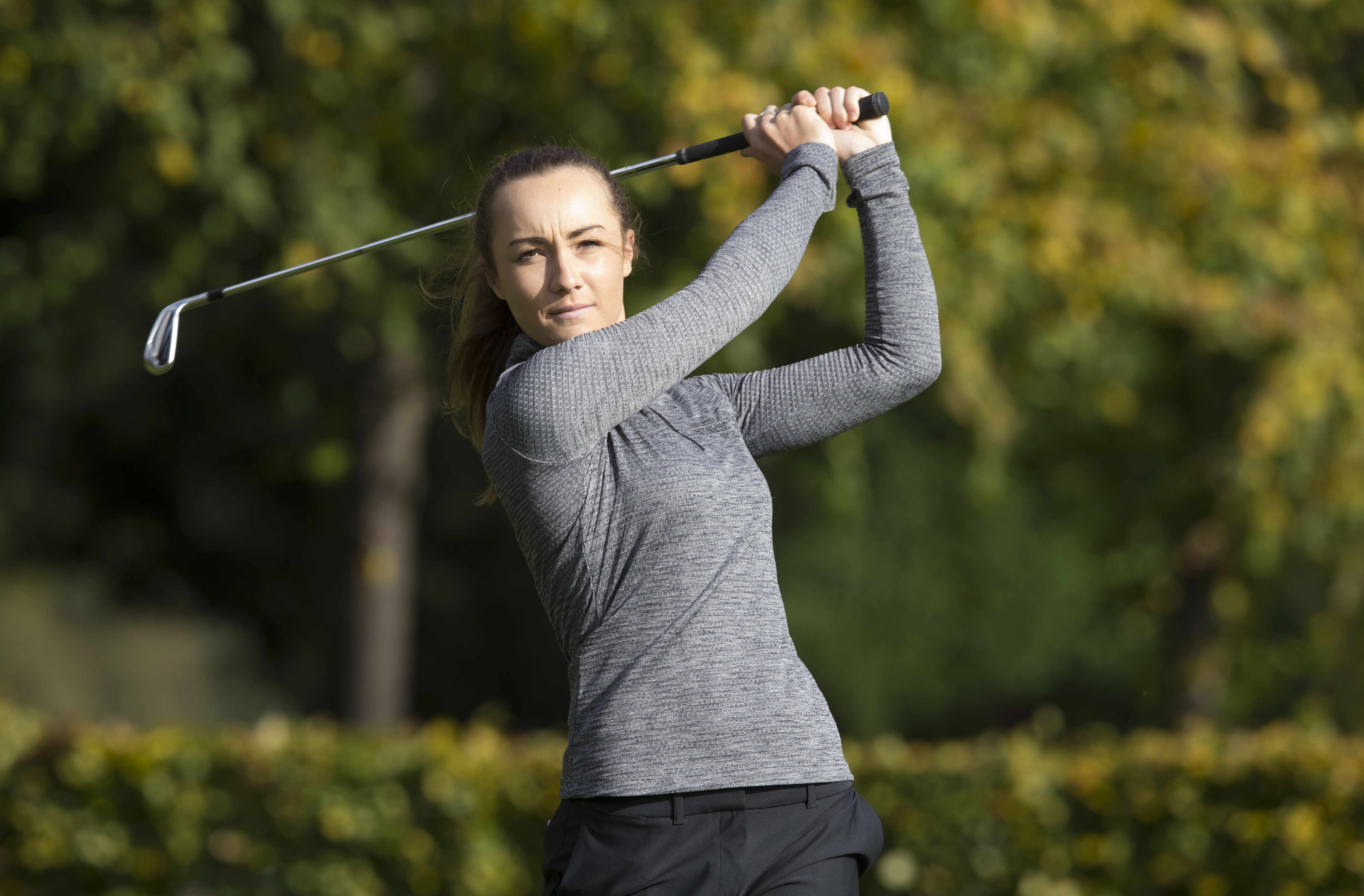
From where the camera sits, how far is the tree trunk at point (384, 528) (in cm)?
620

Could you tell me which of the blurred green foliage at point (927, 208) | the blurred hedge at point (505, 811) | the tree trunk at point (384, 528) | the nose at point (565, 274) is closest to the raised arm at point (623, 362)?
the nose at point (565, 274)

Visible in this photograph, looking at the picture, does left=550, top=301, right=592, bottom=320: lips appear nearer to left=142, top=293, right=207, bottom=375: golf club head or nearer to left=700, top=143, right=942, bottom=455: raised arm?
left=700, top=143, right=942, bottom=455: raised arm

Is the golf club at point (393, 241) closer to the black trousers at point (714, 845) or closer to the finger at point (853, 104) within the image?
the finger at point (853, 104)

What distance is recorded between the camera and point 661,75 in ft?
15.9

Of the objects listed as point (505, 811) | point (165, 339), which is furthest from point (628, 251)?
point (505, 811)

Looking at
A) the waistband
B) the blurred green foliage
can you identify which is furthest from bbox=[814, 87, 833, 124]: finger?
the blurred green foliage

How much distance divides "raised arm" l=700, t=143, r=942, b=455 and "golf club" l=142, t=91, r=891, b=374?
0.06 m

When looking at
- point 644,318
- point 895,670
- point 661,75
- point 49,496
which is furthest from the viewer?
point 49,496

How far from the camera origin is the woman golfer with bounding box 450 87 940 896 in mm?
1565

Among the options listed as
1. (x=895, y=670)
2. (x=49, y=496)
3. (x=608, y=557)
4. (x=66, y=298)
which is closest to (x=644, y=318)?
(x=608, y=557)

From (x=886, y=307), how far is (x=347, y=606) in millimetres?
5025

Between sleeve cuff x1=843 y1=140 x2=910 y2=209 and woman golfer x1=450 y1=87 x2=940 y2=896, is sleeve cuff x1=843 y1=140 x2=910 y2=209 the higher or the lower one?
the higher one

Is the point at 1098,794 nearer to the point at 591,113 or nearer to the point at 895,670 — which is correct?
the point at 591,113

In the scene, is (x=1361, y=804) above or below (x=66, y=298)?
below
